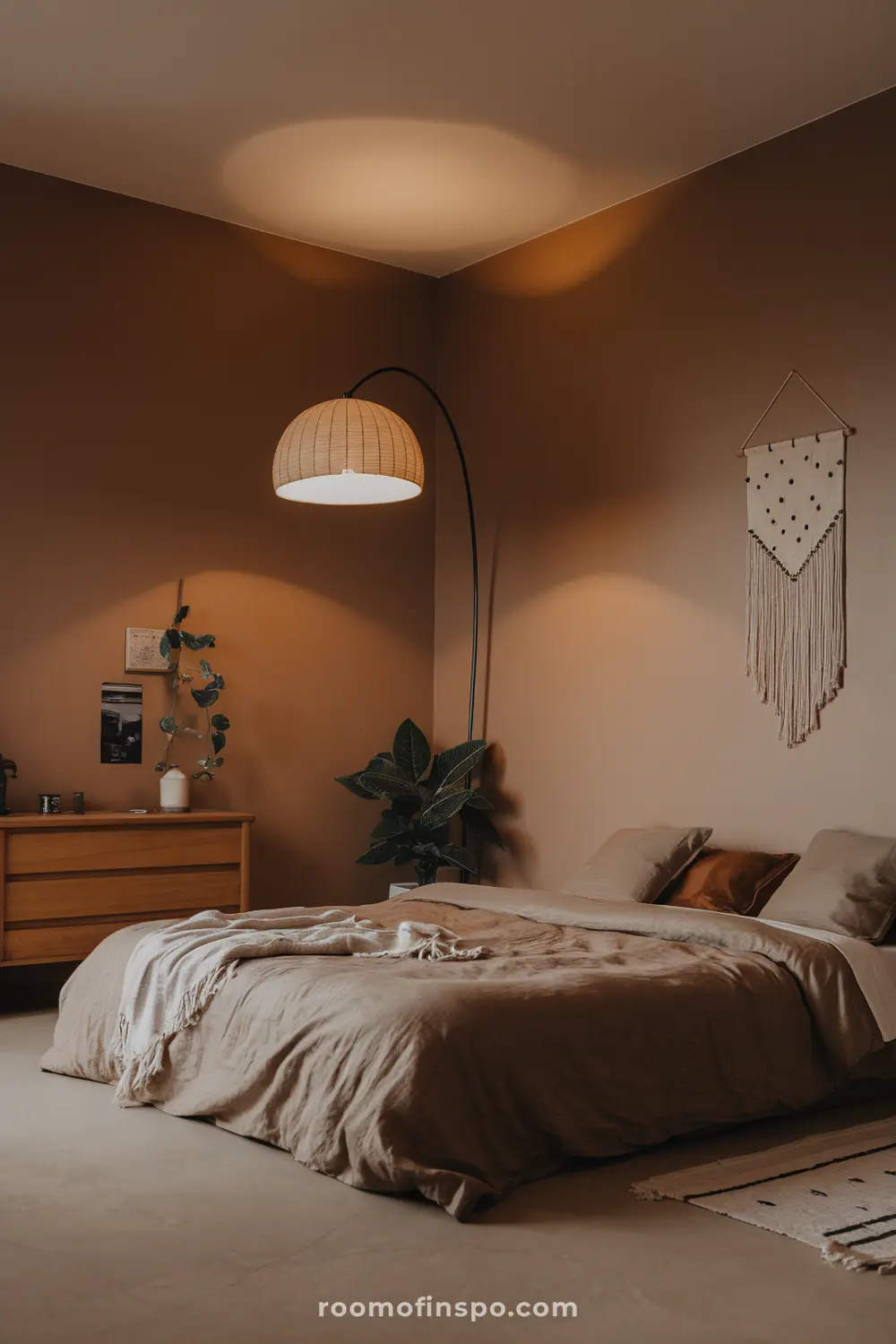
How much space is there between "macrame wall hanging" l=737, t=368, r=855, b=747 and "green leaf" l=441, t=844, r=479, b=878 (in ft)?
4.81

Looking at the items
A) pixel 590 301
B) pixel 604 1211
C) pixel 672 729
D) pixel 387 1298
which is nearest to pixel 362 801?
pixel 672 729

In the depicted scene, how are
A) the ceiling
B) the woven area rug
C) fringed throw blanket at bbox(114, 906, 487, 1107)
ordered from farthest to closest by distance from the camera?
1. the ceiling
2. fringed throw blanket at bbox(114, 906, 487, 1107)
3. the woven area rug

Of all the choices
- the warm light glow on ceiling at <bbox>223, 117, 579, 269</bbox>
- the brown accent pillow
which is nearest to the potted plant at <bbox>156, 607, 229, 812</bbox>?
the warm light glow on ceiling at <bbox>223, 117, 579, 269</bbox>

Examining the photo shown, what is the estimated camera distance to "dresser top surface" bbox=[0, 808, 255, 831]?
4.62m

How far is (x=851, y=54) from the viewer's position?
4.25m

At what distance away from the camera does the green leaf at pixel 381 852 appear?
567 cm

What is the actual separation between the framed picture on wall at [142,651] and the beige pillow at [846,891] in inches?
104

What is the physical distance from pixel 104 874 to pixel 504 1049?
7.66ft

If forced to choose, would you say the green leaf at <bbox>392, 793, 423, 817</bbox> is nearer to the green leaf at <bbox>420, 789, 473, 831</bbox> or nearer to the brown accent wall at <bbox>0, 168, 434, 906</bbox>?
the green leaf at <bbox>420, 789, 473, 831</bbox>

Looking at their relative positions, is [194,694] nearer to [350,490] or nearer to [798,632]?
[350,490]

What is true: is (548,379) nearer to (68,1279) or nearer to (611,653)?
(611,653)

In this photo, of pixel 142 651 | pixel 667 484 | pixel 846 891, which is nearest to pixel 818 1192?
pixel 846 891

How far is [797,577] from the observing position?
4.66 m

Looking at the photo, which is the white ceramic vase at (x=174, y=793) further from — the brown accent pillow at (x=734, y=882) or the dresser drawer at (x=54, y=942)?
the brown accent pillow at (x=734, y=882)
